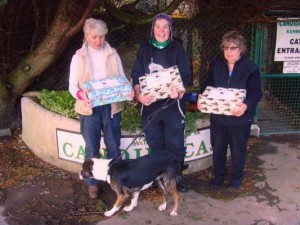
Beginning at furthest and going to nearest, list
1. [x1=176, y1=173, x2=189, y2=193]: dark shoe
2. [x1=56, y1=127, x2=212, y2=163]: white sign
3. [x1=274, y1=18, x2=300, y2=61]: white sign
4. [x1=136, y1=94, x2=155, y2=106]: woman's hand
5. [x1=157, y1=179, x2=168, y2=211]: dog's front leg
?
[x1=274, y1=18, x2=300, y2=61]: white sign
[x1=56, y1=127, x2=212, y2=163]: white sign
[x1=176, y1=173, x2=189, y2=193]: dark shoe
[x1=157, y1=179, x2=168, y2=211]: dog's front leg
[x1=136, y1=94, x2=155, y2=106]: woman's hand

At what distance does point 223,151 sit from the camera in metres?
4.66

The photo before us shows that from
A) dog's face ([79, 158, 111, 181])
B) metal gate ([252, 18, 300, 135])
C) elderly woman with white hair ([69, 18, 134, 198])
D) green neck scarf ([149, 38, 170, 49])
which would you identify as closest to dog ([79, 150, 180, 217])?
dog's face ([79, 158, 111, 181])

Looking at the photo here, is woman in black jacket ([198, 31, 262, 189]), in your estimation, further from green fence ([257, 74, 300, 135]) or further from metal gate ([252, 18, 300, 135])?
green fence ([257, 74, 300, 135])

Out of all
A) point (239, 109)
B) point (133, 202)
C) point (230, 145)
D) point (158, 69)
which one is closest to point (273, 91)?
point (230, 145)

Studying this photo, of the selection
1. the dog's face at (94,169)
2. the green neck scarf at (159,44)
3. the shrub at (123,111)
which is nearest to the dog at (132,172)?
the dog's face at (94,169)

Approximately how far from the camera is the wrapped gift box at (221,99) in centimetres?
416

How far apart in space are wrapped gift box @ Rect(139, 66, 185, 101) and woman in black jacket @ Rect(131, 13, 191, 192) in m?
0.05

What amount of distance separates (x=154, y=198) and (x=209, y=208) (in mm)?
627

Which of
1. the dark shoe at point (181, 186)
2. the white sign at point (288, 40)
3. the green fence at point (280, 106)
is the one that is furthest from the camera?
the green fence at point (280, 106)

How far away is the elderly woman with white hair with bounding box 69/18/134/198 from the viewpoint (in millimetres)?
3928

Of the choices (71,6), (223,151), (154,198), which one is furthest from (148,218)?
(71,6)

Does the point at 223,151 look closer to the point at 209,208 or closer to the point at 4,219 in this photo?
the point at 209,208

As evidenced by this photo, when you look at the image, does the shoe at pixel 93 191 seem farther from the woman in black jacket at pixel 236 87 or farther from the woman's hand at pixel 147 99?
the woman in black jacket at pixel 236 87

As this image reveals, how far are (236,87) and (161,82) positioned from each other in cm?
83
